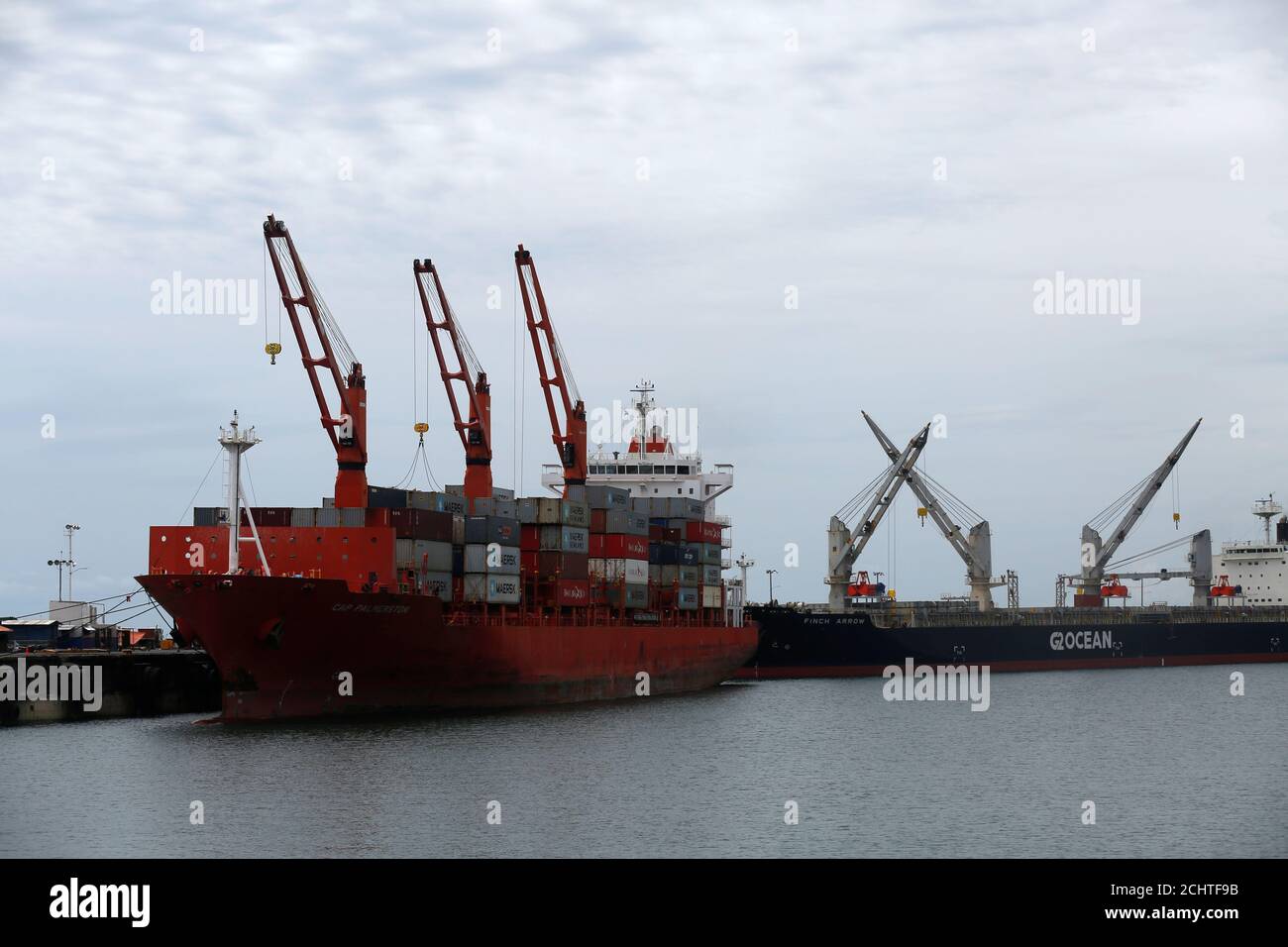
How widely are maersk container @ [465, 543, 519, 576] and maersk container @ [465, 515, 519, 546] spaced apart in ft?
0.80

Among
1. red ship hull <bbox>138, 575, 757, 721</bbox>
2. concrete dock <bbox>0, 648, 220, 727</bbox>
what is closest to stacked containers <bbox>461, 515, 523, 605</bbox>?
red ship hull <bbox>138, 575, 757, 721</bbox>

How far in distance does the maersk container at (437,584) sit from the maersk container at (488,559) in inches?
42.5

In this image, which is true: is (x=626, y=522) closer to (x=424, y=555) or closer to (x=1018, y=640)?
(x=424, y=555)

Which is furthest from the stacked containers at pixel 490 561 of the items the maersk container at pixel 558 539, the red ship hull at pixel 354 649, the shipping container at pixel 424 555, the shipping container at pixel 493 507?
the maersk container at pixel 558 539

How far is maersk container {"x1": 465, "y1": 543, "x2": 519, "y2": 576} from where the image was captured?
1948 inches

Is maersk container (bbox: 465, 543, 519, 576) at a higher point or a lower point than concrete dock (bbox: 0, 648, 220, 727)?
higher

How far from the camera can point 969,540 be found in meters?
91.6

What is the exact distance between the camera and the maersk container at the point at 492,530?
49.8 metres

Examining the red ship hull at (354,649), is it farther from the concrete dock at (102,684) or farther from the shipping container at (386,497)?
the concrete dock at (102,684)

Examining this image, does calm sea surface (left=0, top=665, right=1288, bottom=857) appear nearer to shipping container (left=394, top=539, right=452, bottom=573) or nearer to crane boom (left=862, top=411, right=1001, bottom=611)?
→ shipping container (left=394, top=539, right=452, bottom=573)

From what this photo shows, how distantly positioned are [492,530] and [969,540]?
1916 inches
